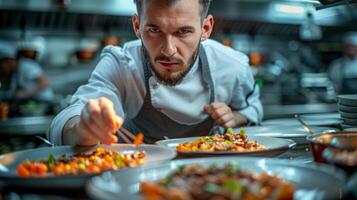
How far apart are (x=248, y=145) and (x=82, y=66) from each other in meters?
4.96

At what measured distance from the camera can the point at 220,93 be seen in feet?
8.24

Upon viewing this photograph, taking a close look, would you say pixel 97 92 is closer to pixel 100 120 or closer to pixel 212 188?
pixel 100 120

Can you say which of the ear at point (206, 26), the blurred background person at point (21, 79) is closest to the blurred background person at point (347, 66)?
the blurred background person at point (21, 79)

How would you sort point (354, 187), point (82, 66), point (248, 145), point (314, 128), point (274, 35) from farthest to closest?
point (274, 35), point (82, 66), point (314, 128), point (248, 145), point (354, 187)

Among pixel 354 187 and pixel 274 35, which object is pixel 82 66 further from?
pixel 354 187

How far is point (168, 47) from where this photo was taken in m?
1.85

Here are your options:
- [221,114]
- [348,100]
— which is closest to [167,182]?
[348,100]

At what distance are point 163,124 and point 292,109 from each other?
14.3ft

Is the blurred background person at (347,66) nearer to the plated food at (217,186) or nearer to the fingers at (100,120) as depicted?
the fingers at (100,120)

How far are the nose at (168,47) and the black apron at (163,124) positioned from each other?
565mm

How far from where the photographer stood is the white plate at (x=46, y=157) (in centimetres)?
104

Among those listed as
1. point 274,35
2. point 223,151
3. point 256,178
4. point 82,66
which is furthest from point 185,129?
point 274,35

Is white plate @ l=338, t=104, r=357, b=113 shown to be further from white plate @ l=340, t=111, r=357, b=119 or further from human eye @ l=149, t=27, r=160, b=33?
human eye @ l=149, t=27, r=160, b=33

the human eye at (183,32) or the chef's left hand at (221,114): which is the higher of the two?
the human eye at (183,32)
